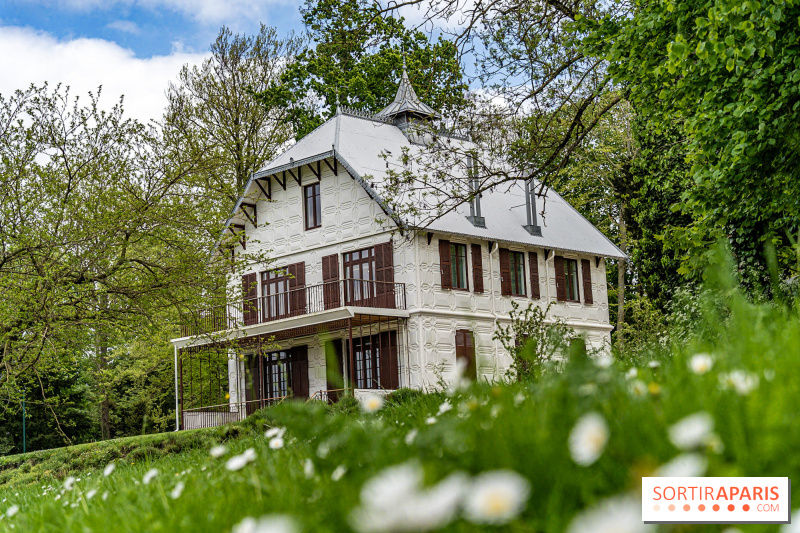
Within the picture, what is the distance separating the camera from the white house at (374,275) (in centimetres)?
2545

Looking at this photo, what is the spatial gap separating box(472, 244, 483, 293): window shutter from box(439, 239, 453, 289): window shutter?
43.9 inches

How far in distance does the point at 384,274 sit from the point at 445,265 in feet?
6.44

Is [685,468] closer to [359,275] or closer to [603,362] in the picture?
[603,362]

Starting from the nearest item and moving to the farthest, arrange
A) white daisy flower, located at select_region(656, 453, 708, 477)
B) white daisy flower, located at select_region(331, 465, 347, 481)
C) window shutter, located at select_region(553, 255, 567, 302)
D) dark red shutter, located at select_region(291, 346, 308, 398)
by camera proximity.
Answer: white daisy flower, located at select_region(656, 453, 708, 477) → white daisy flower, located at select_region(331, 465, 347, 481) → dark red shutter, located at select_region(291, 346, 308, 398) → window shutter, located at select_region(553, 255, 567, 302)

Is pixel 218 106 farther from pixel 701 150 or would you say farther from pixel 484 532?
pixel 484 532

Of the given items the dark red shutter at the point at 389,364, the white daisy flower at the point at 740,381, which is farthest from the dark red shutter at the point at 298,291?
the white daisy flower at the point at 740,381

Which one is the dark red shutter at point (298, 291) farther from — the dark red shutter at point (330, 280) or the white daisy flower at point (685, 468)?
the white daisy flower at point (685, 468)

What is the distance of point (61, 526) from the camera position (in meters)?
3.51

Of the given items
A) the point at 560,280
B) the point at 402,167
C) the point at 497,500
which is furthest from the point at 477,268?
the point at 497,500

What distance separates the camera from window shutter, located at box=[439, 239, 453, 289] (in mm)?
26047

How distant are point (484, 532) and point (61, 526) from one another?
8.20 ft

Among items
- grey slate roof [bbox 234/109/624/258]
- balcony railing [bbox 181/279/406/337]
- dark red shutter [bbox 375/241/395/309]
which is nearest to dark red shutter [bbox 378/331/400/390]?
dark red shutter [bbox 375/241/395/309]

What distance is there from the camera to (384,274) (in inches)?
1017

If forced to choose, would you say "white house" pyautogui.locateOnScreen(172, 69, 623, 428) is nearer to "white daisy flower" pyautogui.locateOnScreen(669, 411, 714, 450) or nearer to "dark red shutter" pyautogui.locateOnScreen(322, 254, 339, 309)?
"dark red shutter" pyautogui.locateOnScreen(322, 254, 339, 309)
